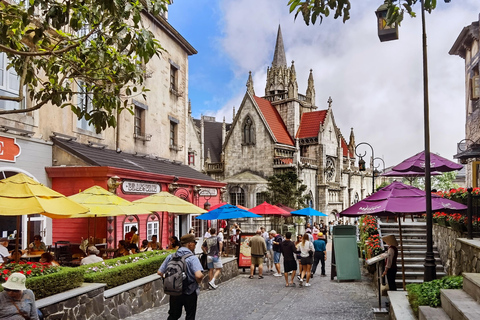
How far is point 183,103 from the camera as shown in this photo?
1126 inches

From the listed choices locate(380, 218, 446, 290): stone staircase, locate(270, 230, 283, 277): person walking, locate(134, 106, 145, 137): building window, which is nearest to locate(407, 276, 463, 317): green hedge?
locate(380, 218, 446, 290): stone staircase

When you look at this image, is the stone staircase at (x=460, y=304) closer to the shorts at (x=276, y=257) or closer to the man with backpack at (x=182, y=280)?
the man with backpack at (x=182, y=280)

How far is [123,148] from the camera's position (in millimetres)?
21859

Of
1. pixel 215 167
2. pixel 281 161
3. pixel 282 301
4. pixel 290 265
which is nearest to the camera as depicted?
pixel 282 301

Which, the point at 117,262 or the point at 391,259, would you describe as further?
the point at 117,262

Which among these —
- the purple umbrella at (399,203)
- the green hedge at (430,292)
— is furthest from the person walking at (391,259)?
the green hedge at (430,292)

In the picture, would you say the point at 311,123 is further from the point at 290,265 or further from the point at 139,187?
the point at 290,265

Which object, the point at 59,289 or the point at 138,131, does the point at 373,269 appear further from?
the point at 138,131

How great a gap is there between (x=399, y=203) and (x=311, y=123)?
4147cm

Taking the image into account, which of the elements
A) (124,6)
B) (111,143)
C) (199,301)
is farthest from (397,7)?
(111,143)

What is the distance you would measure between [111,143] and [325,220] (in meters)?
31.9

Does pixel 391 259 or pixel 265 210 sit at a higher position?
pixel 265 210

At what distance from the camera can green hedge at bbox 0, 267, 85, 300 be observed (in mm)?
8336

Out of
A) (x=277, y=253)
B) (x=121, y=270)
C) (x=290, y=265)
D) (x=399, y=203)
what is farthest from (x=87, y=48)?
(x=277, y=253)
